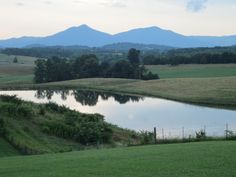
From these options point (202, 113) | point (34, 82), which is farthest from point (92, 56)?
point (202, 113)

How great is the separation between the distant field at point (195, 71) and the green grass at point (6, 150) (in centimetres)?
9347

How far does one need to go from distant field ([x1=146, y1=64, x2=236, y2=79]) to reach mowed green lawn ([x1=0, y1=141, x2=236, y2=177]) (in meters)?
98.7

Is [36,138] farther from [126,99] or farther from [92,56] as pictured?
[92,56]

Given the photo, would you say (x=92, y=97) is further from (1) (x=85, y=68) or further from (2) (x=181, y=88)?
(1) (x=85, y=68)

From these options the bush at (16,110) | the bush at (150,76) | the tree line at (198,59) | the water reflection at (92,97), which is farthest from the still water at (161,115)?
the tree line at (198,59)

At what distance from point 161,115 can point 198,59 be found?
90859 millimetres

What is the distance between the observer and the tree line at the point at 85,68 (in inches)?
4953

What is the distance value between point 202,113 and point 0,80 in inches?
3250

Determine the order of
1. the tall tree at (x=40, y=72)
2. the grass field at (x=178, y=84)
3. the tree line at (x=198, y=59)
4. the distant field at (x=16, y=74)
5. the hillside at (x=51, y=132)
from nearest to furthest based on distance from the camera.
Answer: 1. the hillside at (x=51, y=132)
2. the grass field at (x=178, y=84)
3. the tall tree at (x=40, y=72)
4. the distant field at (x=16, y=74)
5. the tree line at (x=198, y=59)

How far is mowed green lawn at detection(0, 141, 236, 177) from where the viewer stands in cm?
1491

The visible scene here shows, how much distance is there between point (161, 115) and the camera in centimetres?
5891

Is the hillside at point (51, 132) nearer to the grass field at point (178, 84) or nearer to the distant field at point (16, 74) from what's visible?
the grass field at point (178, 84)

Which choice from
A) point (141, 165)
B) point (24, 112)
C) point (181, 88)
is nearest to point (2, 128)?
point (24, 112)

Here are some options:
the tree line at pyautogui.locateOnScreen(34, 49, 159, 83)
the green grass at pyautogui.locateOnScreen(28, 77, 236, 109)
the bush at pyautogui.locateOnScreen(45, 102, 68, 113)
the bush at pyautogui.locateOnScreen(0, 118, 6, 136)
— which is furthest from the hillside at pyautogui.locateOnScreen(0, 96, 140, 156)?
the tree line at pyautogui.locateOnScreen(34, 49, 159, 83)
